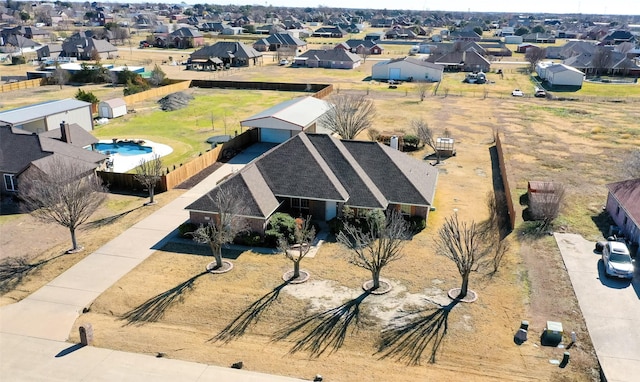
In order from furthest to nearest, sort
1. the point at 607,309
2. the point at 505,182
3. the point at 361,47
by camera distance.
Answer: the point at 361,47, the point at 505,182, the point at 607,309

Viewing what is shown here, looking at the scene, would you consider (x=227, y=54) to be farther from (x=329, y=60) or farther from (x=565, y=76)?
(x=565, y=76)

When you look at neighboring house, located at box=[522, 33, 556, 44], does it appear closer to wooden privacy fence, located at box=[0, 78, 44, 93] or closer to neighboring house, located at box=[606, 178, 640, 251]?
wooden privacy fence, located at box=[0, 78, 44, 93]

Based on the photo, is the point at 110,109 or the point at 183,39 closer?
the point at 110,109

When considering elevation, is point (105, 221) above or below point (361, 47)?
below

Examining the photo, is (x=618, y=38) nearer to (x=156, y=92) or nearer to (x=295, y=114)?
(x=156, y=92)

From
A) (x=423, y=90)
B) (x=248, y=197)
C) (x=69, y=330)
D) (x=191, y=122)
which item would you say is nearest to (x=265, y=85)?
(x=191, y=122)

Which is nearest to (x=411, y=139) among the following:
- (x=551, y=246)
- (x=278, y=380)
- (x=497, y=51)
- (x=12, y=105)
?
(x=551, y=246)

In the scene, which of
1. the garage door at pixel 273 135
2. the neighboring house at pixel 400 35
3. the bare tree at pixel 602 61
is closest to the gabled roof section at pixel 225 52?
the garage door at pixel 273 135

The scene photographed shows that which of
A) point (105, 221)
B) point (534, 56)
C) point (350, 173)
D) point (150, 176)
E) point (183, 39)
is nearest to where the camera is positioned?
point (105, 221)

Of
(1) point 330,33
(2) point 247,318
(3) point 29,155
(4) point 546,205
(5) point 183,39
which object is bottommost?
(2) point 247,318
